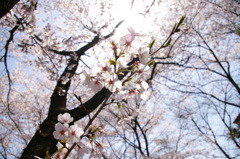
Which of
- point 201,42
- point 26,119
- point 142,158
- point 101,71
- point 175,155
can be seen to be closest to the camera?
point 101,71

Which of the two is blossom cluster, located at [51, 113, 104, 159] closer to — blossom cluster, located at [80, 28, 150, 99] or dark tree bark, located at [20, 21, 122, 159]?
dark tree bark, located at [20, 21, 122, 159]

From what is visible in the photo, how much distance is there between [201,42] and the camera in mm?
8258

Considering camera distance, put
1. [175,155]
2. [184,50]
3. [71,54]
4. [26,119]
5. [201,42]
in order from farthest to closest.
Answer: [26,119] < [175,155] < [184,50] < [201,42] < [71,54]

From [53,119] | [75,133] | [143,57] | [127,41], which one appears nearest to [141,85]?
[143,57]

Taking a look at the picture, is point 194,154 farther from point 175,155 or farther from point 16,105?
point 16,105

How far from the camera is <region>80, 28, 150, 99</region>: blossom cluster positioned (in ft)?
3.37

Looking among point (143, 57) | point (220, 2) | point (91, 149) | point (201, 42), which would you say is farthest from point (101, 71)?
point (220, 2)

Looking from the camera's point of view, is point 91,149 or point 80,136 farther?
point 91,149

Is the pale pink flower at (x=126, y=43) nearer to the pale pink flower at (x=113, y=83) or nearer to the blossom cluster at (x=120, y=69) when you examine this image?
the blossom cluster at (x=120, y=69)

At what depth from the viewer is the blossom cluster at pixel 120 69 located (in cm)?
103

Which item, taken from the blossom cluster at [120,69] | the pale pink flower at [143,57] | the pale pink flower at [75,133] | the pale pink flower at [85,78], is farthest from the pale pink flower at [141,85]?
the pale pink flower at [75,133]

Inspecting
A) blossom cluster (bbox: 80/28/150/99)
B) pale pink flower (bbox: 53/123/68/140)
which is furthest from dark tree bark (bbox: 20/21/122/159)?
blossom cluster (bbox: 80/28/150/99)

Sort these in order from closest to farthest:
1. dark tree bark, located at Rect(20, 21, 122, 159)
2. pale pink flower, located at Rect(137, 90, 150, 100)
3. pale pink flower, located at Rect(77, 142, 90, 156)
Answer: pale pink flower, located at Rect(77, 142, 90, 156) → pale pink flower, located at Rect(137, 90, 150, 100) → dark tree bark, located at Rect(20, 21, 122, 159)

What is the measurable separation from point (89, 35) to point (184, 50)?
521 cm
